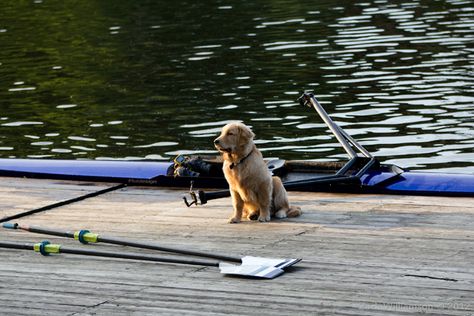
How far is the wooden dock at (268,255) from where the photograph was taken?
6.64 metres

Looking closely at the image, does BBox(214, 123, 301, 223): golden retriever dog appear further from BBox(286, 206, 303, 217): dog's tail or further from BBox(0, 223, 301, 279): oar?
BBox(0, 223, 301, 279): oar

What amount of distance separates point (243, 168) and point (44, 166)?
3775 mm

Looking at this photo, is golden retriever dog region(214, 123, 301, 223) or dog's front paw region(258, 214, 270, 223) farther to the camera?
dog's front paw region(258, 214, 270, 223)

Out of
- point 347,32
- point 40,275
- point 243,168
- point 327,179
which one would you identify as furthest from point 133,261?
point 347,32

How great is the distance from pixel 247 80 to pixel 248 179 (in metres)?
12.1

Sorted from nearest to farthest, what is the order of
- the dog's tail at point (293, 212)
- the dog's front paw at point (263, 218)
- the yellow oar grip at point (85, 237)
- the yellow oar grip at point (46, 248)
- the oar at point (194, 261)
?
the oar at point (194, 261) < the yellow oar grip at point (46, 248) < the yellow oar grip at point (85, 237) < the dog's front paw at point (263, 218) < the dog's tail at point (293, 212)

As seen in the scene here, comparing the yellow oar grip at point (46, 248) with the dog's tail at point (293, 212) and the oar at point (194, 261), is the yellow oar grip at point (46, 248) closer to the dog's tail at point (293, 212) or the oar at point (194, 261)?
the oar at point (194, 261)

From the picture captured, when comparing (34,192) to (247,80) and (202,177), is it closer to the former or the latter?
(202,177)

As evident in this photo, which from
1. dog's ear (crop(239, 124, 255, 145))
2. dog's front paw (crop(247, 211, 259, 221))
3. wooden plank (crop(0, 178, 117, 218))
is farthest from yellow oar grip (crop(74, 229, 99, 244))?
wooden plank (crop(0, 178, 117, 218))

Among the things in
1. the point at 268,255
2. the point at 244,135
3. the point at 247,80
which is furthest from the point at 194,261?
the point at 247,80

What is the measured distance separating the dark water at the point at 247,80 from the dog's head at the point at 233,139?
5400 mm

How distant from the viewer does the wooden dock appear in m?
6.64

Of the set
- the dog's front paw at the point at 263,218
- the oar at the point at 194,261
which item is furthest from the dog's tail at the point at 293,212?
the oar at the point at 194,261

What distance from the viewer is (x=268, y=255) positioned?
7855 mm
